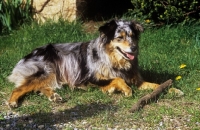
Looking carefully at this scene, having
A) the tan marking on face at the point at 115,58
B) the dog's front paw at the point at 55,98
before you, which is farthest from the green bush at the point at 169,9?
the dog's front paw at the point at 55,98

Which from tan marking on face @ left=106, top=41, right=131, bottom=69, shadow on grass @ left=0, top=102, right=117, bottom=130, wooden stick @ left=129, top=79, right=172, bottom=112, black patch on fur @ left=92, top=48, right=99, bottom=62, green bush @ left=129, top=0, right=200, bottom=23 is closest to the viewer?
shadow on grass @ left=0, top=102, right=117, bottom=130

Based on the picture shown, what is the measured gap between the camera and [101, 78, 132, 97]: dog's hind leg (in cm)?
673

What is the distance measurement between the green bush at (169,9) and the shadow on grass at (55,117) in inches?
139

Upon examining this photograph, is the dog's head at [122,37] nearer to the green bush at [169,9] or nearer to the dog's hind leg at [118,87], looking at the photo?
the dog's hind leg at [118,87]

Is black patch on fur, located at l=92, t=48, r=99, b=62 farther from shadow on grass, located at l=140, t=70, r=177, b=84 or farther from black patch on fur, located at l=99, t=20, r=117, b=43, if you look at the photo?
shadow on grass, located at l=140, t=70, r=177, b=84

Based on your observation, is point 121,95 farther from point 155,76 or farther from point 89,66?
point 155,76

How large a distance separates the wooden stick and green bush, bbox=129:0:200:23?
2846 millimetres

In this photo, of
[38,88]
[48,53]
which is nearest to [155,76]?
[48,53]

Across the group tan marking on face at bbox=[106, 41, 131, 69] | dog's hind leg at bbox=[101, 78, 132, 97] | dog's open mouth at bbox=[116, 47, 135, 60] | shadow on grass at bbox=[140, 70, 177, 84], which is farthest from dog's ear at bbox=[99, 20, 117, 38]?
shadow on grass at bbox=[140, 70, 177, 84]

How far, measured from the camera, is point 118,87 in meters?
6.82

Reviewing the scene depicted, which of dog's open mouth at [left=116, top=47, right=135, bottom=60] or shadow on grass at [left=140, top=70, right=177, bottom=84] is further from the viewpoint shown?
A: shadow on grass at [left=140, top=70, right=177, bottom=84]

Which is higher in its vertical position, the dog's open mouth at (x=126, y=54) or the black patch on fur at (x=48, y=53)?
the dog's open mouth at (x=126, y=54)

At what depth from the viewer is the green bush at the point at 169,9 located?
9359mm

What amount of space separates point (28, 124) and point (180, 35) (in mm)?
4577
